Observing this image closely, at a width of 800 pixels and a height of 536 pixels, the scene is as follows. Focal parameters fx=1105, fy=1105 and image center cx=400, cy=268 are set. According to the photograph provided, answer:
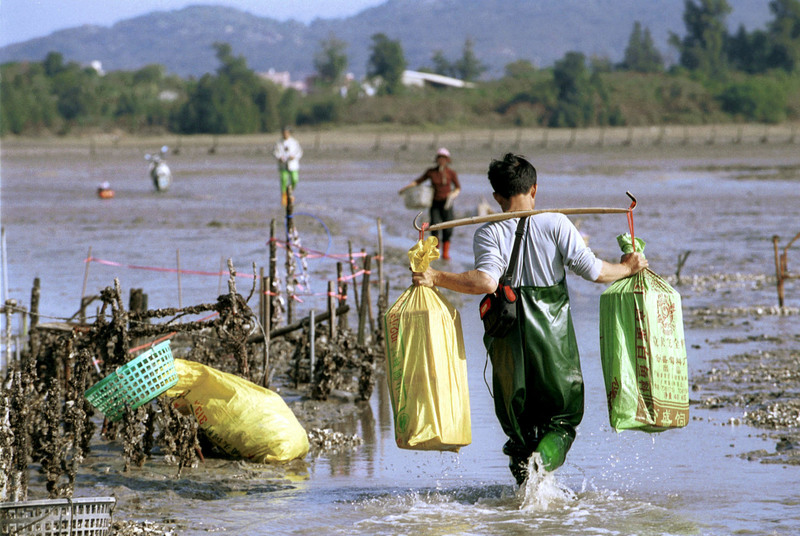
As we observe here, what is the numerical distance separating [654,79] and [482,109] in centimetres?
1503

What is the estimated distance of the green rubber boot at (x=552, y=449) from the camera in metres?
4.91

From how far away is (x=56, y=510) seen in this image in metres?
4.03

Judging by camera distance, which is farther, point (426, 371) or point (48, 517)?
point (426, 371)

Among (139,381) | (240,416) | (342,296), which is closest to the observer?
(139,381)

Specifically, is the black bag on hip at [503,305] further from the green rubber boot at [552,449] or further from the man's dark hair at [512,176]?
the green rubber boot at [552,449]

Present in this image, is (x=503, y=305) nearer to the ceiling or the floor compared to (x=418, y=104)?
nearer to the floor

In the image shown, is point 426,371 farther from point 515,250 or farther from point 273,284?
point 273,284

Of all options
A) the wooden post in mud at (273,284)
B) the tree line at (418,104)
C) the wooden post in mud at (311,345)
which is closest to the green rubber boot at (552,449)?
the wooden post in mud at (311,345)

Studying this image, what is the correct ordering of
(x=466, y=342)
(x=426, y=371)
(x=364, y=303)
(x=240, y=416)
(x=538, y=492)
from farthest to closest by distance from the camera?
1. (x=466, y=342)
2. (x=364, y=303)
3. (x=240, y=416)
4. (x=538, y=492)
5. (x=426, y=371)

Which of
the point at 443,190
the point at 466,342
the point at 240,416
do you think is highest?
the point at 443,190

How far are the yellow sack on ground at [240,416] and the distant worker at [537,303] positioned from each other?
4.64 feet

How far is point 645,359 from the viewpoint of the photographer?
5.06m

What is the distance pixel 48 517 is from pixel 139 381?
1613mm

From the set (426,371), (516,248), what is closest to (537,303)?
(516,248)
